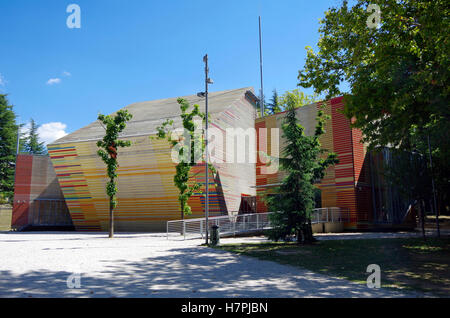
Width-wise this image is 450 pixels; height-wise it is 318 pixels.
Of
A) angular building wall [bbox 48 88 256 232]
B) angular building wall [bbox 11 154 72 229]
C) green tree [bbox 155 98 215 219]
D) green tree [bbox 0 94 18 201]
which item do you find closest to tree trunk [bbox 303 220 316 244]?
green tree [bbox 155 98 215 219]

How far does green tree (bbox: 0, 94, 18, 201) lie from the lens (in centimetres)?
4378

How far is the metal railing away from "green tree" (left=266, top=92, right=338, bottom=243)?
4822 millimetres

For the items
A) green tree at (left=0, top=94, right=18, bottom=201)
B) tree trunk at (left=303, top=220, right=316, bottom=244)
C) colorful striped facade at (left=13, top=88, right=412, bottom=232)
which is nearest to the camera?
tree trunk at (left=303, top=220, right=316, bottom=244)

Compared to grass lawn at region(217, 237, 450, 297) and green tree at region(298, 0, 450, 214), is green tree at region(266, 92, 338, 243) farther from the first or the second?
green tree at region(298, 0, 450, 214)

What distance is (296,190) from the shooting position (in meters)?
14.2

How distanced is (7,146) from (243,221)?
38130mm

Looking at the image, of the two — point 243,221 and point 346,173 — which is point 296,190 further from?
point 346,173

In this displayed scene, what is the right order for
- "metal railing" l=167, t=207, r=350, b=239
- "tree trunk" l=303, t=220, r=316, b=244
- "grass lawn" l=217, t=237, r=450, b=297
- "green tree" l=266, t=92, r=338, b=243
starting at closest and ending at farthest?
"grass lawn" l=217, t=237, r=450, b=297
"green tree" l=266, t=92, r=338, b=243
"tree trunk" l=303, t=220, r=316, b=244
"metal railing" l=167, t=207, r=350, b=239

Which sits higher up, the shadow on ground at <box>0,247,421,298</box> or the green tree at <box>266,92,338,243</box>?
the green tree at <box>266,92,338,243</box>

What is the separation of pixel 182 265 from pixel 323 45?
30.0 feet

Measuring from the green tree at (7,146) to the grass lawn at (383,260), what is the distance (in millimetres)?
41622

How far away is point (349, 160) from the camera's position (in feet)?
73.8

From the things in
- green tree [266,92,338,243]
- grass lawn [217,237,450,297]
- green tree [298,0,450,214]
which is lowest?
grass lawn [217,237,450,297]
